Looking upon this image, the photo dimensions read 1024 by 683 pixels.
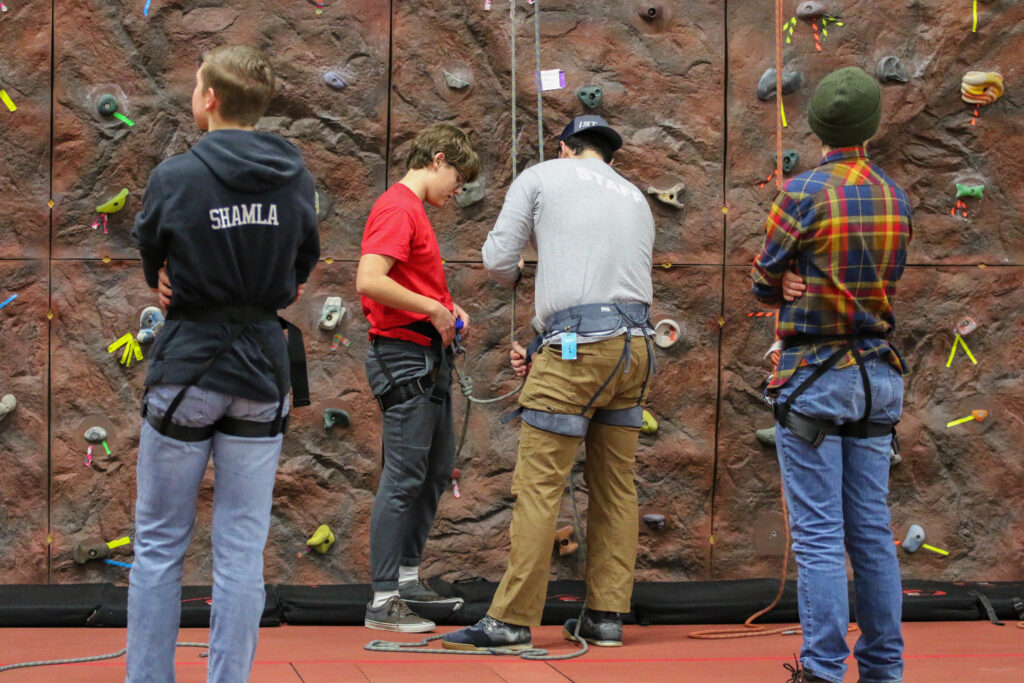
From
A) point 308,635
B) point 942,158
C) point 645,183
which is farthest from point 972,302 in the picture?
point 308,635

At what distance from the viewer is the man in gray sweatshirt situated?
3541 mm

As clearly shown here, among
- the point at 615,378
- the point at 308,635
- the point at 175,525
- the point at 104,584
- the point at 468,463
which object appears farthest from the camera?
the point at 468,463

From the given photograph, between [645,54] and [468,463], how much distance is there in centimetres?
175

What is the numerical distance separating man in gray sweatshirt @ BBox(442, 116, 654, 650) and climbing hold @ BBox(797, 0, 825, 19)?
150 centimetres

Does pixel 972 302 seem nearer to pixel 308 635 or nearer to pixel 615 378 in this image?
pixel 615 378

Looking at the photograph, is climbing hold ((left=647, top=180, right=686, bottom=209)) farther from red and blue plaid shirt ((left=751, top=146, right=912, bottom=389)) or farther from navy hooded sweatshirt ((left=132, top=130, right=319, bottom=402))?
Answer: navy hooded sweatshirt ((left=132, top=130, right=319, bottom=402))

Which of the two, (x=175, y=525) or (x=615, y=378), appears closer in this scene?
(x=175, y=525)

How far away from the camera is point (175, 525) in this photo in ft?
8.16

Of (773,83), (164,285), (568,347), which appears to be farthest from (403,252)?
(773,83)

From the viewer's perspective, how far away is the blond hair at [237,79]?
2.50 m

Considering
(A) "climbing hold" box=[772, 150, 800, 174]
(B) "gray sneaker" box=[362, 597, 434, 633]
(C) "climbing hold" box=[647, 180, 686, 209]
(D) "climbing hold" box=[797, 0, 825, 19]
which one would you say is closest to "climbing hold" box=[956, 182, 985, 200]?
(A) "climbing hold" box=[772, 150, 800, 174]

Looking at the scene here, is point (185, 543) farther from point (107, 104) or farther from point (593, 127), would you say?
point (107, 104)

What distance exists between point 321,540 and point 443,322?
118cm

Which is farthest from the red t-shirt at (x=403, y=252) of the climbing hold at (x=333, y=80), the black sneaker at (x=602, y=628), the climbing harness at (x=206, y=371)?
the climbing harness at (x=206, y=371)
